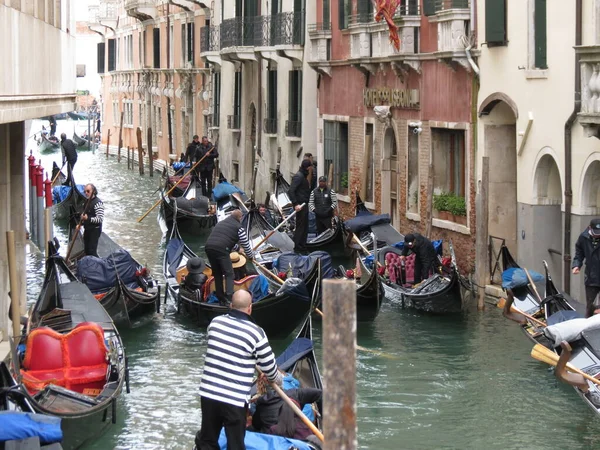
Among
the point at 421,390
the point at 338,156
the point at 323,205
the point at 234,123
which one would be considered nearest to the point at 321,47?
the point at 338,156

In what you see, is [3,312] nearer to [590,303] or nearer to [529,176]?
[590,303]

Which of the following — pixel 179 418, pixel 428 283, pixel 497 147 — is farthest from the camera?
pixel 497 147

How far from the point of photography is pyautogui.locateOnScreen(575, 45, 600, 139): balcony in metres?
8.11

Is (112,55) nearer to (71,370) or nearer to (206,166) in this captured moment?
(206,166)

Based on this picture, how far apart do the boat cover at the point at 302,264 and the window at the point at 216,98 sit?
11.0m

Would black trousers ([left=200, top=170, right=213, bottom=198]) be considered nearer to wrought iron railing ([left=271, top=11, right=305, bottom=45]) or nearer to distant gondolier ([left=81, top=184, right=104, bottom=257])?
wrought iron railing ([left=271, top=11, right=305, bottom=45])

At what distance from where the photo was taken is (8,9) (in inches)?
238

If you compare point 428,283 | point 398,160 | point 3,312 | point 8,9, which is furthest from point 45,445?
point 398,160

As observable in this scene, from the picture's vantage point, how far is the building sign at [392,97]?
12539mm

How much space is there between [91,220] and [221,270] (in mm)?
2530

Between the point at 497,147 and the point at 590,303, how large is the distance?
3123mm

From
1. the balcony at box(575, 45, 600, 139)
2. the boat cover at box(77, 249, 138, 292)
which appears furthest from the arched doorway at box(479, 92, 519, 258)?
the boat cover at box(77, 249, 138, 292)

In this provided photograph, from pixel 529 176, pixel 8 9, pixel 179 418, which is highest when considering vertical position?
pixel 8 9

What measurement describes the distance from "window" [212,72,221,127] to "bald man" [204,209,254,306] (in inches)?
503
